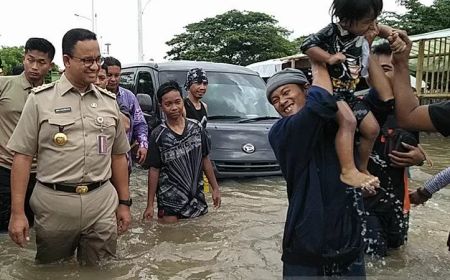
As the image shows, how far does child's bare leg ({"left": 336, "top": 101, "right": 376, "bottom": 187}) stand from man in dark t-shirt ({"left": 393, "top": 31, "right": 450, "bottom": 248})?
0.25m

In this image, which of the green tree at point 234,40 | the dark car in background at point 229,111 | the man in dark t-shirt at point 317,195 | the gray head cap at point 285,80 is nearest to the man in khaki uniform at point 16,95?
the dark car in background at point 229,111

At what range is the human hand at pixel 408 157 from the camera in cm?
397

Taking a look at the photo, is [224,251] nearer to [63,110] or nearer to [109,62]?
[63,110]

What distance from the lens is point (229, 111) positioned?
8.15 m

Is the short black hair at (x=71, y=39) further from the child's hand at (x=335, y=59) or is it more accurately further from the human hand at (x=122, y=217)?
the child's hand at (x=335, y=59)

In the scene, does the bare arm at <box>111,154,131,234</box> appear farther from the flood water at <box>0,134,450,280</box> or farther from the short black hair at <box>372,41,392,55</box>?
the short black hair at <box>372,41,392,55</box>

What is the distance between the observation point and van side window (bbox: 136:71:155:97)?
823 cm

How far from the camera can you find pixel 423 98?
13969 millimetres

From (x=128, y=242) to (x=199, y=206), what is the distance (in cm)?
79

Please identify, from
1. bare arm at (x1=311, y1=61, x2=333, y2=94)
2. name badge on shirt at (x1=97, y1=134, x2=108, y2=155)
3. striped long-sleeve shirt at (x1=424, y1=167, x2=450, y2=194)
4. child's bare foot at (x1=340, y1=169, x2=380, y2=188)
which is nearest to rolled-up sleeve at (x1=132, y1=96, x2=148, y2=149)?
name badge on shirt at (x1=97, y1=134, x2=108, y2=155)

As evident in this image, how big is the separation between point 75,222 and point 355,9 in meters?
2.36

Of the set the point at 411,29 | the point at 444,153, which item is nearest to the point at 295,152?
the point at 444,153

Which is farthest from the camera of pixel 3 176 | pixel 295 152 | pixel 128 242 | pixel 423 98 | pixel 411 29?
pixel 411 29

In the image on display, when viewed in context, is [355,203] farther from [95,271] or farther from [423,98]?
[423,98]
